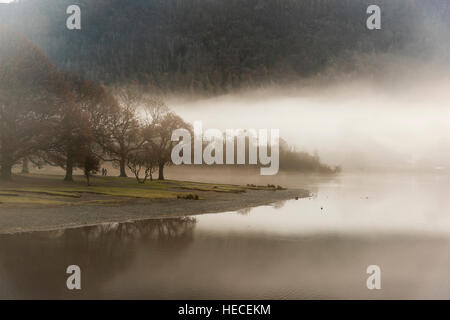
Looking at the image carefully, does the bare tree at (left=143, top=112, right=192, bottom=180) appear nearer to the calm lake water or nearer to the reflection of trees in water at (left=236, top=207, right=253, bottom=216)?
the reflection of trees in water at (left=236, top=207, right=253, bottom=216)

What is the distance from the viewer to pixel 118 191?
6003cm

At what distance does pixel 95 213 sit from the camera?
40.7 metres

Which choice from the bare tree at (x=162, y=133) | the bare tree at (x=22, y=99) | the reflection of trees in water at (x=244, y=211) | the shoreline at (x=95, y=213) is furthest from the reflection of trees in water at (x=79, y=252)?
the bare tree at (x=162, y=133)

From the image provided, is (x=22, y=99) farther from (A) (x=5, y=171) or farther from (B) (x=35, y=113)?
(A) (x=5, y=171)

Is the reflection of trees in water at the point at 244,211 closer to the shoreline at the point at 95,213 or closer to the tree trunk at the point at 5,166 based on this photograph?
the shoreline at the point at 95,213

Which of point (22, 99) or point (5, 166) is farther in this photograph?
point (22, 99)

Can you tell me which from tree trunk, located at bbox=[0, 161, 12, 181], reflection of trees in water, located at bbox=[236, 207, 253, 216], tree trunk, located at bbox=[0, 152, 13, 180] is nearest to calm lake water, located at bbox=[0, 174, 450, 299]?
reflection of trees in water, located at bbox=[236, 207, 253, 216]

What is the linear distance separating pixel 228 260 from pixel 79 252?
9.08 m

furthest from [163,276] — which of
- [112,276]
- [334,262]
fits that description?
[334,262]

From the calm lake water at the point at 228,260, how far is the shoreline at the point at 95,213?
2.30m

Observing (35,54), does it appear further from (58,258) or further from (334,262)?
(334,262)

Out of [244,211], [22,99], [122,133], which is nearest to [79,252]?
[244,211]

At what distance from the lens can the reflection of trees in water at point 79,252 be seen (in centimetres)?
1919
